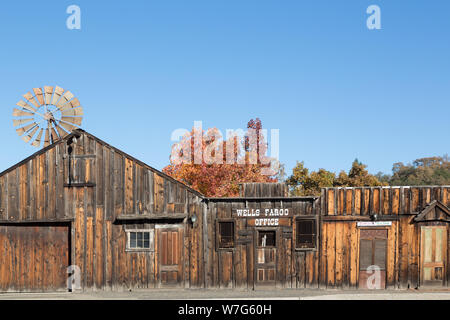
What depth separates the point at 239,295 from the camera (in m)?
18.7

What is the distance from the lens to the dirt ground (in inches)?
710

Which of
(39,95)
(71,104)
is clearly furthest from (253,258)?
(39,95)

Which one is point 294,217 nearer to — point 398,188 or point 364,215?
point 364,215

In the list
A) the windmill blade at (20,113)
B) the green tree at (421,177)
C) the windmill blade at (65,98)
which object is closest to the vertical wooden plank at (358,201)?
the windmill blade at (65,98)

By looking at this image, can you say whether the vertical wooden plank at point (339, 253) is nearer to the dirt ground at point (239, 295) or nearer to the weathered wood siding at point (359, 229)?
the weathered wood siding at point (359, 229)

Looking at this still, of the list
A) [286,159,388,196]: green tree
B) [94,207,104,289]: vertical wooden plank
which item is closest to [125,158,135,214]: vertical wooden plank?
[94,207,104,289]: vertical wooden plank

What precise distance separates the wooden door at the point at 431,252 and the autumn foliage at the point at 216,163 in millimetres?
23750

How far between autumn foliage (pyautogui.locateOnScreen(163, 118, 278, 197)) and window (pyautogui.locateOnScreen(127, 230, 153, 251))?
22.3 meters

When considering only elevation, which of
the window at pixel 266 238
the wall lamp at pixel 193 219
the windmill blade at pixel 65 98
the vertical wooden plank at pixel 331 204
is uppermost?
the windmill blade at pixel 65 98

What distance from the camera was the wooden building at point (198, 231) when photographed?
20156mm

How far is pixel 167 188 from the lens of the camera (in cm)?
2019

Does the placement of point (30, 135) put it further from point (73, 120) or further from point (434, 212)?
point (434, 212)

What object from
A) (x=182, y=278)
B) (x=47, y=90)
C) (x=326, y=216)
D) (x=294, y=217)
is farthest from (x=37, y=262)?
(x=326, y=216)
